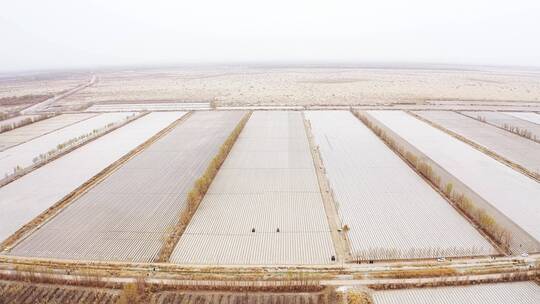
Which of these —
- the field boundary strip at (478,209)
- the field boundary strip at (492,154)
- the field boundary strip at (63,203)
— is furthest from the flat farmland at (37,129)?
the field boundary strip at (492,154)

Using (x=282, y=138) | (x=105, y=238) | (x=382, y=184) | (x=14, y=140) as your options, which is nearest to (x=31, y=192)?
A: (x=105, y=238)

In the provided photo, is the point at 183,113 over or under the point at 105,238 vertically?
over

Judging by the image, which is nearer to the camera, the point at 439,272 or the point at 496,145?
the point at 439,272

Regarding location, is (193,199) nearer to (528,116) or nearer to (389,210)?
(389,210)

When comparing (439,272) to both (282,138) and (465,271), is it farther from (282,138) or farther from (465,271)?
(282,138)

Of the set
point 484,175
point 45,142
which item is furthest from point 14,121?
point 484,175

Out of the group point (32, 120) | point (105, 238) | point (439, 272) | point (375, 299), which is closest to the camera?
point (375, 299)
